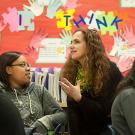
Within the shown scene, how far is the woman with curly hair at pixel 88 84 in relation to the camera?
91.1 inches

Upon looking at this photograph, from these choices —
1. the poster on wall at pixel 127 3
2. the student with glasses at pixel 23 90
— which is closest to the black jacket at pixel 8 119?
the student with glasses at pixel 23 90

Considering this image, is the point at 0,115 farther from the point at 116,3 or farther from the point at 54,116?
the point at 116,3

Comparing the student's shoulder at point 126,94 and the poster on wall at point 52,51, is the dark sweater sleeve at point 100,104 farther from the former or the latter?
the poster on wall at point 52,51

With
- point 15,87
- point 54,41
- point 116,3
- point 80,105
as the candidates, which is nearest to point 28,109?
point 15,87

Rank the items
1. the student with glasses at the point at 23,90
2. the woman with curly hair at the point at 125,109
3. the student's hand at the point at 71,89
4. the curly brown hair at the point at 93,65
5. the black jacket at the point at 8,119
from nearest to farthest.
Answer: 1. the black jacket at the point at 8,119
2. the woman with curly hair at the point at 125,109
3. the student's hand at the point at 71,89
4. the curly brown hair at the point at 93,65
5. the student with glasses at the point at 23,90

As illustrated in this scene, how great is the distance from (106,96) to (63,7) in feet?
4.14

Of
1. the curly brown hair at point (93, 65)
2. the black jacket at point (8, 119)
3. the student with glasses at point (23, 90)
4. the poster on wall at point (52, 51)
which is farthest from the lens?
the poster on wall at point (52, 51)

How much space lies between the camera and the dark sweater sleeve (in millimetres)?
2307

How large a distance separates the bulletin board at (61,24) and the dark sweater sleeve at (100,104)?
0.95 meters

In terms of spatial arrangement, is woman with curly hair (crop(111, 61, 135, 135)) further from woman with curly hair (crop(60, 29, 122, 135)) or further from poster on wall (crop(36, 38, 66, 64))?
poster on wall (crop(36, 38, 66, 64))

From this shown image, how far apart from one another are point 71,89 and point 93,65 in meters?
0.35

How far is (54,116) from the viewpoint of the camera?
261cm

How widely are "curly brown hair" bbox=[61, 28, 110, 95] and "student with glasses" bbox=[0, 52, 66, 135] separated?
286 mm

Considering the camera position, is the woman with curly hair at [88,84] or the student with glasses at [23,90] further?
the student with glasses at [23,90]
